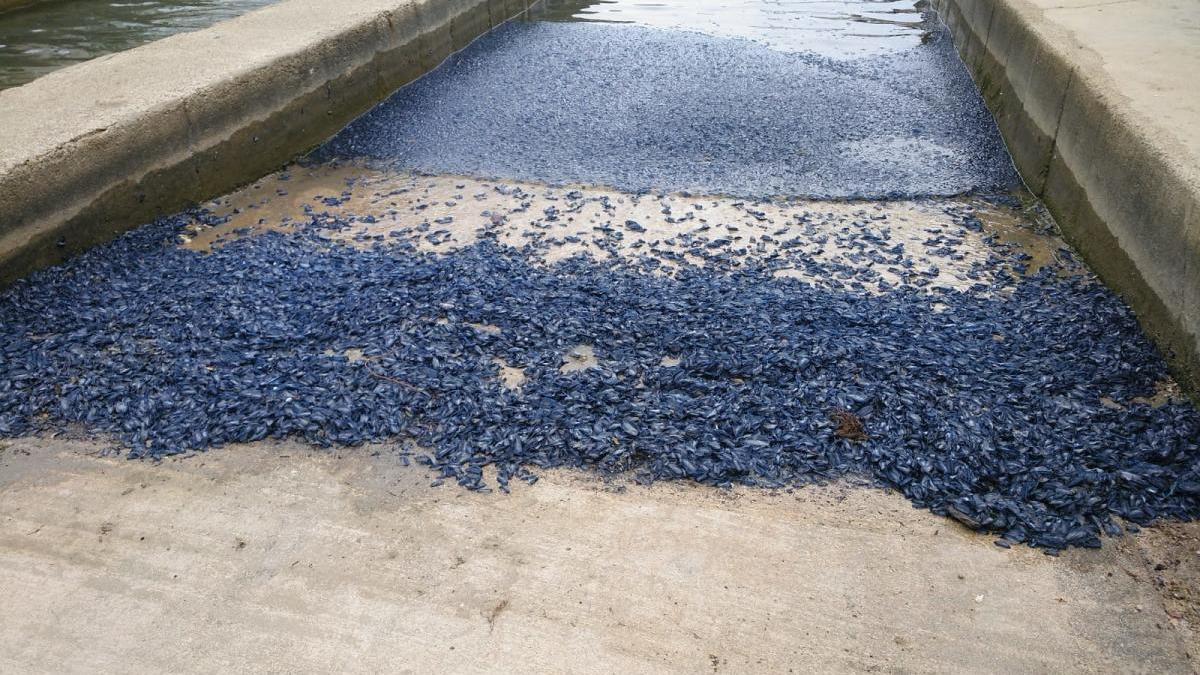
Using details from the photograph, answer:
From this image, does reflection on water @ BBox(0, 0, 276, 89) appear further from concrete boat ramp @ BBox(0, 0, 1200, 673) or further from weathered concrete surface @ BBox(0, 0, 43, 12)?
concrete boat ramp @ BBox(0, 0, 1200, 673)

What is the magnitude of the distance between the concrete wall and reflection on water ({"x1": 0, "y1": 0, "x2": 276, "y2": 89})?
5.24 feet

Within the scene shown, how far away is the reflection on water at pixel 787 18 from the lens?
8.05m

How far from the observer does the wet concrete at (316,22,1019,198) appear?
17.2 feet

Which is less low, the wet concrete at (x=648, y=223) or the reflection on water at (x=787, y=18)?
the reflection on water at (x=787, y=18)

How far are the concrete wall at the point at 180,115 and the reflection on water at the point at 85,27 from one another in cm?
160

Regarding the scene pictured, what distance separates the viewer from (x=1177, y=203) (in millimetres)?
3357

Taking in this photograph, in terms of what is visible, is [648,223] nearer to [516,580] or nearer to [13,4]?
[516,580]

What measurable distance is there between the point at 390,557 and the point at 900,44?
7.17m

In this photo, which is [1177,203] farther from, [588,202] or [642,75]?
[642,75]

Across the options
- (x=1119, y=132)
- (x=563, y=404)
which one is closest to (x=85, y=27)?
(x=563, y=404)

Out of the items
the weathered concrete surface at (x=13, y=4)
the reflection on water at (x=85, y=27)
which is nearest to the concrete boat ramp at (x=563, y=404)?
the reflection on water at (x=85, y=27)

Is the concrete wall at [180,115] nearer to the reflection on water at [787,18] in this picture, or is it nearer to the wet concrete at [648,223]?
the wet concrete at [648,223]

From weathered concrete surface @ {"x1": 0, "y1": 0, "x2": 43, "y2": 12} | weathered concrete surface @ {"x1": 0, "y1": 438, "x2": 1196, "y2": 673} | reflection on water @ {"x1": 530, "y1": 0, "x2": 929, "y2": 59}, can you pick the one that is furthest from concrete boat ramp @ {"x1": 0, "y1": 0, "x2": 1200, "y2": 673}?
weathered concrete surface @ {"x1": 0, "y1": 0, "x2": 43, "y2": 12}

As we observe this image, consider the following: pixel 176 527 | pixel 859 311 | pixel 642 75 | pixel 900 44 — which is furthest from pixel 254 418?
pixel 900 44
